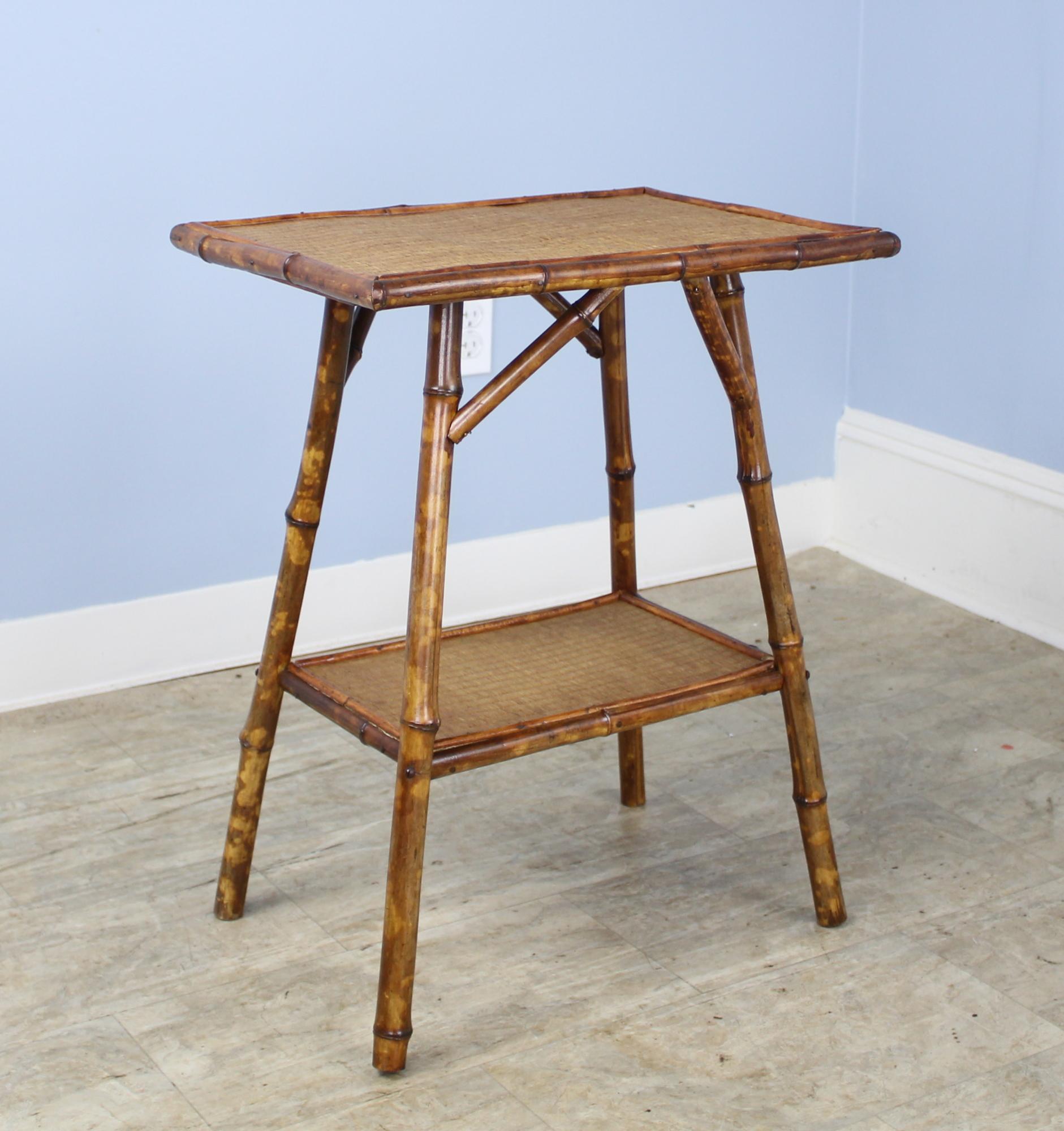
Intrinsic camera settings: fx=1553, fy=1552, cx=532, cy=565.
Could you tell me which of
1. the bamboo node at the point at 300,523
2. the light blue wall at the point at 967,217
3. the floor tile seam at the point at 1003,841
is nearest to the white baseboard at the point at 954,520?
the light blue wall at the point at 967,217

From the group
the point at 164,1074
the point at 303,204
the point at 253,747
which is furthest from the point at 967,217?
the point at 164,1074

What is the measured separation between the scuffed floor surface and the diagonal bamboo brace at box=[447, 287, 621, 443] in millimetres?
533

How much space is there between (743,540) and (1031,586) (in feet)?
1.52

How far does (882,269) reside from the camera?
2.45 meters

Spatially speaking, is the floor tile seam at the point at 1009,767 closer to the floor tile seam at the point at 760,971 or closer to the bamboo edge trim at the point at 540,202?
the floor tile seam at the point at 760,971

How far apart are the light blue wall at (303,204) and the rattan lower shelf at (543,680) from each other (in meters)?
0.65

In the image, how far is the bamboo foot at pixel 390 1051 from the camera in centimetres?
129

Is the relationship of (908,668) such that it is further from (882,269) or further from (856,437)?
(882,269)

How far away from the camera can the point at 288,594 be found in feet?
4.63

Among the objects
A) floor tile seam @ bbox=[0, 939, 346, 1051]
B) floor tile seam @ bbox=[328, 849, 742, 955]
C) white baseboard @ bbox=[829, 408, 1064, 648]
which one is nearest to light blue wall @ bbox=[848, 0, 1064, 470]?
white baseboard @ bbox=[829, 408, 1064, 648]

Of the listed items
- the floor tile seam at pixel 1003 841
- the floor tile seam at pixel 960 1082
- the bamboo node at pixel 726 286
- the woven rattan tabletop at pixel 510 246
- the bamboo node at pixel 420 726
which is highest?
the woven rattan tabletop at pixel 510 246

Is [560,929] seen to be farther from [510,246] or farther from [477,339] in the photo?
[477,339]

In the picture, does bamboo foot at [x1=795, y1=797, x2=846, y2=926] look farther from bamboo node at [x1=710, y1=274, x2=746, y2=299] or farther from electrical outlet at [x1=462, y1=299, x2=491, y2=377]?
electrical outlet at [x1=462, y1=299, x2=491, y2=377]

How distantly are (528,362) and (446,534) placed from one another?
0.16 metres
